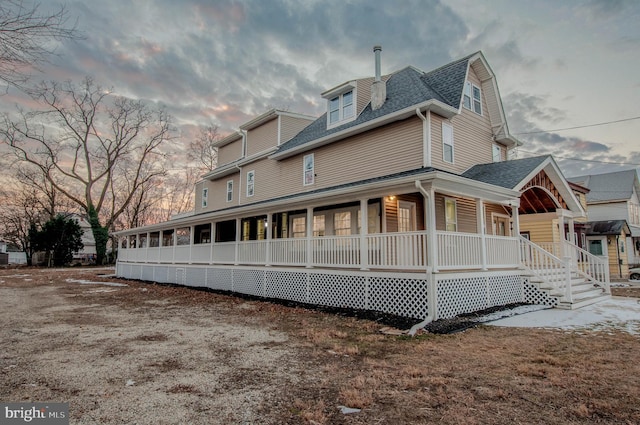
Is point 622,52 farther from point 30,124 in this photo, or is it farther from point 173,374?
point 30,124

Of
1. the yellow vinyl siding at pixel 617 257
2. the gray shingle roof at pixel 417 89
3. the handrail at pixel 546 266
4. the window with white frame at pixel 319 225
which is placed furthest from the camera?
the yellow vinyl siding at pixel 617 257

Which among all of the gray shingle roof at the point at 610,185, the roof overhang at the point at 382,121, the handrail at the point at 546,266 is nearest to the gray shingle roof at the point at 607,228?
the gray shingle roof at the point at 610,185

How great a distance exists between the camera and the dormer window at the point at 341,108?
1509 centimetres

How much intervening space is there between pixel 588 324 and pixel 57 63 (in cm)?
1168

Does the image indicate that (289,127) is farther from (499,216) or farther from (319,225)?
(499,216)

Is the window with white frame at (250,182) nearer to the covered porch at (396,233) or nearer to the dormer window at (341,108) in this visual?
the covered porch at (396,233)

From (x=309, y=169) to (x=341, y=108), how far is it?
2949 millimetres

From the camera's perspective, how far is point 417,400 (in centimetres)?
407

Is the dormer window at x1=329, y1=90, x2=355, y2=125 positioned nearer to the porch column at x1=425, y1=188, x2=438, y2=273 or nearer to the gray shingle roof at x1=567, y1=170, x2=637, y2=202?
the porch column at x1=425, y1=188, x2=438, y2=273

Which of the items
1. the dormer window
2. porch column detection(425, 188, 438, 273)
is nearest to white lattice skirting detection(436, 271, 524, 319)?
porch column detection(425, 188, 438, 273)

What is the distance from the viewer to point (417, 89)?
43.2 ft

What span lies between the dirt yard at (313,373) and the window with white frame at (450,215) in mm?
5390

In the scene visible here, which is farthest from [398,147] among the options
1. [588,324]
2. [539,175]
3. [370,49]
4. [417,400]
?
[417,400]

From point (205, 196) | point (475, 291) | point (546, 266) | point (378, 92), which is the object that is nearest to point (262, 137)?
point (205, 196)
